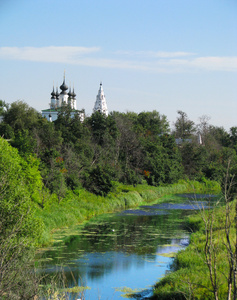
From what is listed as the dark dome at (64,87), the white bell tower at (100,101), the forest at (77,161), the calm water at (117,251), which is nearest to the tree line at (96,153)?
the forest at (77,161)

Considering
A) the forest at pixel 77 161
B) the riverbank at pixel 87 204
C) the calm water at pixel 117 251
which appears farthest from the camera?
the riverbank at pixel 87 204

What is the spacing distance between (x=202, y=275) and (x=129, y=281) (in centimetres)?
383

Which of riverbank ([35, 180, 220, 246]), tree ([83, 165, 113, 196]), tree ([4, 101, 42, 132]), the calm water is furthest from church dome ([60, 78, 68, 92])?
the calm water

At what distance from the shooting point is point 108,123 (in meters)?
56.0

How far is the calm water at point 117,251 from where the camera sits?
64.1 ft

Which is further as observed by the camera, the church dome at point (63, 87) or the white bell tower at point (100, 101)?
the white bell tower at point (100, 101)

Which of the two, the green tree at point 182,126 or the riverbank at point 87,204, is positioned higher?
the green tree at point 182,126

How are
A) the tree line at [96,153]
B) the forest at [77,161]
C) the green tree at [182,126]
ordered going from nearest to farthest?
the forest at [77,161] → the tree line at [96,153] → the green tree at [182,126]

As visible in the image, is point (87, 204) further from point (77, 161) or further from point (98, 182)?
point (77, 161)

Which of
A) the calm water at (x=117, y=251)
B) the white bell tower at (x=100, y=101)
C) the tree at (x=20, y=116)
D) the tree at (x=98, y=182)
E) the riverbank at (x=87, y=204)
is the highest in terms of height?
the white bell tower at (x=100, y=101)

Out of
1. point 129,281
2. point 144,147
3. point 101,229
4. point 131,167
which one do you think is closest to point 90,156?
point 131,167

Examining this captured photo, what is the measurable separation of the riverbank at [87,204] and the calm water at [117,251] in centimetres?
92

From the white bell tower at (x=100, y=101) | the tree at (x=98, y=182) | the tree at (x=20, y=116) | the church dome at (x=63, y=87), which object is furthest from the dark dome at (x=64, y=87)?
the tree at (x=98, y=182)

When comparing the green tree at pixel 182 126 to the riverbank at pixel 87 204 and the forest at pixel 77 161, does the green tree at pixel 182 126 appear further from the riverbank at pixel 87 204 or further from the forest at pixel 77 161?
the riverbank at pixel 87 204
